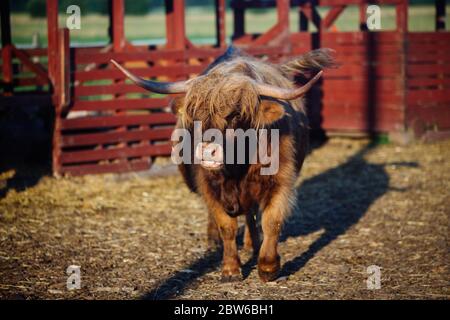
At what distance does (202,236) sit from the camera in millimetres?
7359

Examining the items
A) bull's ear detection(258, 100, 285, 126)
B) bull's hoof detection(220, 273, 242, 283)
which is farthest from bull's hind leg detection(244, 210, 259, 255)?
bull's ear detection(258, 100, 285, 126)

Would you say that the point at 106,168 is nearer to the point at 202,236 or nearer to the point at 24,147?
the point at 24,147

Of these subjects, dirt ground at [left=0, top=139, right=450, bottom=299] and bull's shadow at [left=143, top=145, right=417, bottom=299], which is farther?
bull's shadow at [left=143, top=145, right=417, bottom=299]

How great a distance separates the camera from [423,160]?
34.9 ft

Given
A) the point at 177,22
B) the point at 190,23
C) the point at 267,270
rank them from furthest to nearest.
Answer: the point at 190,23 → the point at 177,22 → the point at 267,270

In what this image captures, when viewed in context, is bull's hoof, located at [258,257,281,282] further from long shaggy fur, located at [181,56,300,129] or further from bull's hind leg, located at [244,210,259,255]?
long shaggy fur, located at [181,56,300,129]

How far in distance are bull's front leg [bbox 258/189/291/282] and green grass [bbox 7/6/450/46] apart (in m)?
25.3

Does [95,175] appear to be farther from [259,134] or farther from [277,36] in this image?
[259,134]

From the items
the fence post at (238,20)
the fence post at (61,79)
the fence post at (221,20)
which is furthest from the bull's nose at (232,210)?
the fence post at (238,20)

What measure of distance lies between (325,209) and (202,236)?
1.75m

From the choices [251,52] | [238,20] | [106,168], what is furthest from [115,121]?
[238,20]

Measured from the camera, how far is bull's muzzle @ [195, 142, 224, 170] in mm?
5344

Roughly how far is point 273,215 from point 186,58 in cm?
482
